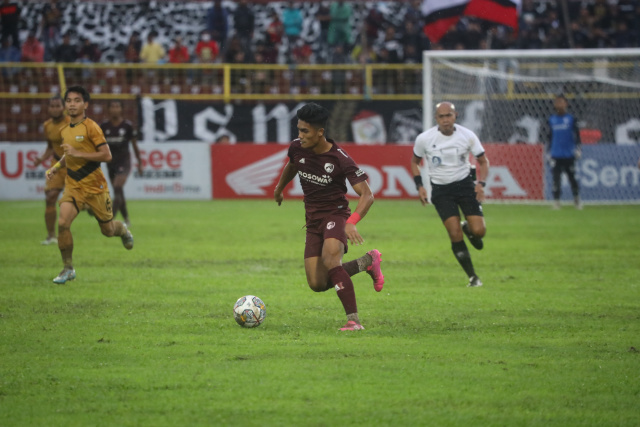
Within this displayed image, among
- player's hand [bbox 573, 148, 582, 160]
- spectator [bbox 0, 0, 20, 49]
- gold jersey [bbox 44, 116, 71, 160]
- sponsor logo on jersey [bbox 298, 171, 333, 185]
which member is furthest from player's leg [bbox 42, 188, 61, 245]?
spectator [bbox 0, 0, 20, 49]

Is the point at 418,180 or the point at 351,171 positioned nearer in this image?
the point at 351,171

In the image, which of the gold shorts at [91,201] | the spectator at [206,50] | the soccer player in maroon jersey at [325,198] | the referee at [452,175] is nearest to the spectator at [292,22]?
the spectator at [206,50]

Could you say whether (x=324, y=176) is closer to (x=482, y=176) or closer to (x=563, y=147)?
(x=482, y=176)

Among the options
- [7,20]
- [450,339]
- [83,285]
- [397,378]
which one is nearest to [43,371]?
[397,378]

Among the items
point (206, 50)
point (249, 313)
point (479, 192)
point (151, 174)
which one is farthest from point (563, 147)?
point (249, 313)

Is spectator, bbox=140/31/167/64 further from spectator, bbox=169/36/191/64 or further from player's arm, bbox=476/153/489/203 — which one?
player's arm, bbox=476/153/489/203

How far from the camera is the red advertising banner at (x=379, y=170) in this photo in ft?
78.1

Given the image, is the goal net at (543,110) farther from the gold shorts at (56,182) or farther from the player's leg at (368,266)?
the player's leg at (368,266)

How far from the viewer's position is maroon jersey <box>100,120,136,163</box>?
17.9m

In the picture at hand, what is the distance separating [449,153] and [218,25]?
17.2 metres

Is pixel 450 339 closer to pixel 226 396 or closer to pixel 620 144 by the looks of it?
pixel 226 396

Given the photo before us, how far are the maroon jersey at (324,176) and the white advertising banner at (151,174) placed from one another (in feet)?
56.1

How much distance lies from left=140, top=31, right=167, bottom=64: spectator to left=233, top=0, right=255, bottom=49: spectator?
2.29 metres

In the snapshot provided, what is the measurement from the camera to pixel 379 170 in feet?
82.3
